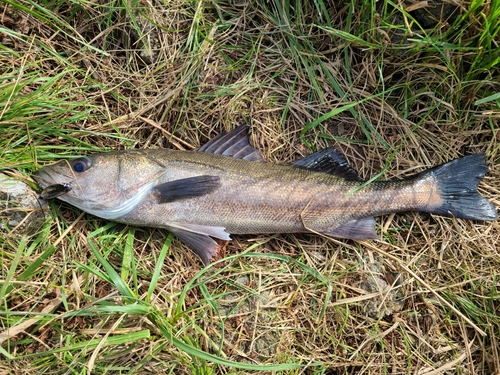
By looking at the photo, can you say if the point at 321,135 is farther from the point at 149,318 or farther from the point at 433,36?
the point at 149,318

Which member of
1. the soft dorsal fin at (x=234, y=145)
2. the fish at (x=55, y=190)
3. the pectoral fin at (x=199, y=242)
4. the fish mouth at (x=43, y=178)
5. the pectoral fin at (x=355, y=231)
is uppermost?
the fish mouth at (x=43, y=178)

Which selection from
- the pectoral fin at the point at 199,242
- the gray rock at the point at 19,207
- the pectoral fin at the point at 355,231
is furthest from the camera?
the pectoral fin at the point at 355,231

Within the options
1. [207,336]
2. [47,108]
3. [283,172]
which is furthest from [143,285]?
[47,108]

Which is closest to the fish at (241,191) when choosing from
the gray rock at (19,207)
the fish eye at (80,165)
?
the fish eye at (80,165)

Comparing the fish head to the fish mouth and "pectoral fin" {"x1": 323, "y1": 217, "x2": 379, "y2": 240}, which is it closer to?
the fish mouth

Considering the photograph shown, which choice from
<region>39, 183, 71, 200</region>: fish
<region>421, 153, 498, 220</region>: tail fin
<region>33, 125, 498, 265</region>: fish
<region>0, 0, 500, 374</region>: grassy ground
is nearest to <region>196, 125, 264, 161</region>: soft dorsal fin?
<region>33, 125, 498, 265</region>: fish

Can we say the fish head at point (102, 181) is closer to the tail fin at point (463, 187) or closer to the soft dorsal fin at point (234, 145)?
the soft dorsal fin at point (234, 145)

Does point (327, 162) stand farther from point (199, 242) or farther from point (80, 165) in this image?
point (80, 165)

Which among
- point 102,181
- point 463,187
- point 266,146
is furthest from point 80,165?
point 463,187
